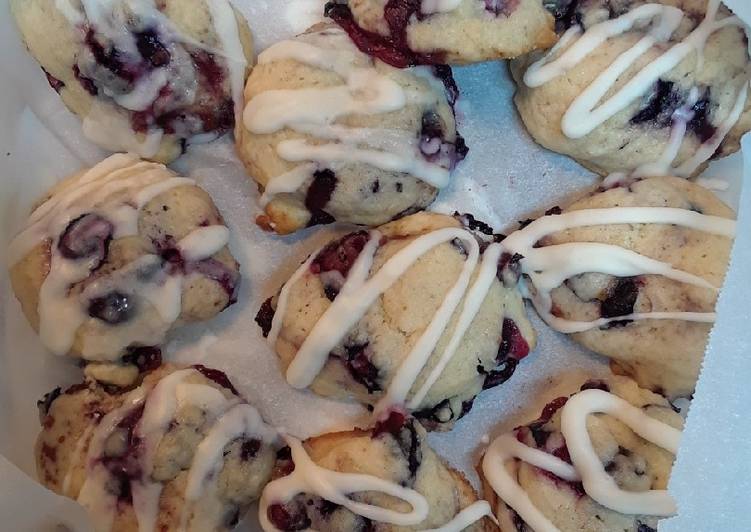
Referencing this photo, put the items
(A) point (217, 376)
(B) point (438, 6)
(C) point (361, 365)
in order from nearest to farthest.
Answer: (B) point (438, 6) < (C) point (361, 365) < (A) point (217, 376)

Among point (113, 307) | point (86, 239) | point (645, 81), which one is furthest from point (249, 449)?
point (645, 81)

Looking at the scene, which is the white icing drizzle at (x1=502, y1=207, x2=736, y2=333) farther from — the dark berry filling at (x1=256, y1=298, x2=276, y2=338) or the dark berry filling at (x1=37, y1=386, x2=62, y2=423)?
the dark berry filling at (x1=37, y1=386, x2=62, y2=423)

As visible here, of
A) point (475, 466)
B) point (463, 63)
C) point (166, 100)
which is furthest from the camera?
A: point (475, 466)

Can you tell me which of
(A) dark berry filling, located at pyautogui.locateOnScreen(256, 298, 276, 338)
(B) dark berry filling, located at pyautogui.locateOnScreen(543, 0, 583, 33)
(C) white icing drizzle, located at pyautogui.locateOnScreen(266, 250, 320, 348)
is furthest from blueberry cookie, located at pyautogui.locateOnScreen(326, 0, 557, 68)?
(A) dark berry filling, located at pyautogui.locateOnScreen(256, 298, 276, 338)

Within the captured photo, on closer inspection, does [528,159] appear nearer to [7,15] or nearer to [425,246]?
[425,246]

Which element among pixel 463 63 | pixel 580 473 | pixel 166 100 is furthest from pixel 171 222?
pixel 580 473

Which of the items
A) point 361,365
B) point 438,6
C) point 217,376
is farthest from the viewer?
point 217,376

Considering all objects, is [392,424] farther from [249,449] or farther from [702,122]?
[702,122]
